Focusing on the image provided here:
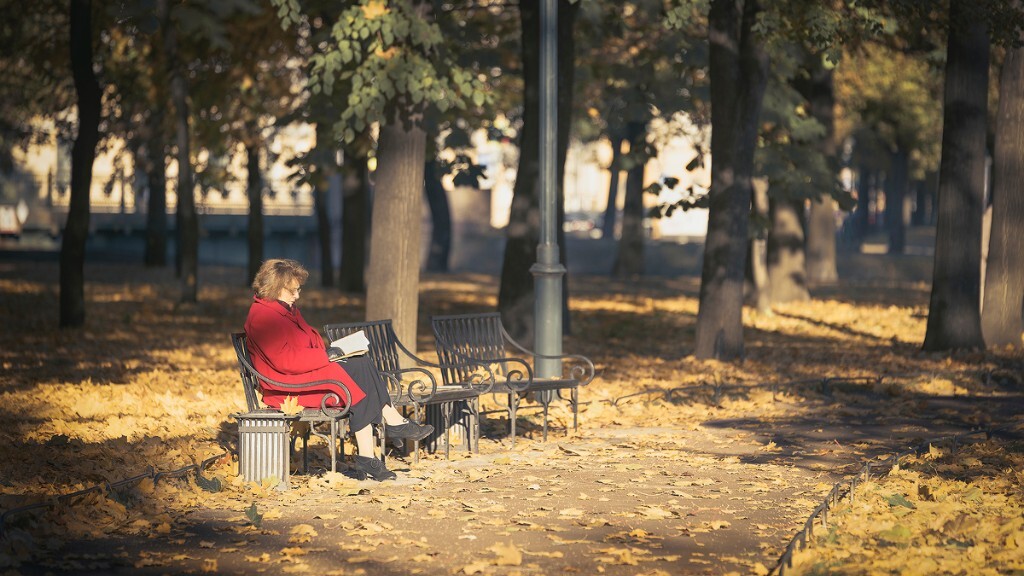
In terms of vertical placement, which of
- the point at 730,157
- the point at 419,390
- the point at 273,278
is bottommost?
the point at 419,390

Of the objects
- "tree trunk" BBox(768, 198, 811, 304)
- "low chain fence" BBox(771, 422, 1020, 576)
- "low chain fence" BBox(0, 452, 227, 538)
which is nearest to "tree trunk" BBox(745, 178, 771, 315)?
"tree trunk" BBox(768, 198, 811, 304)

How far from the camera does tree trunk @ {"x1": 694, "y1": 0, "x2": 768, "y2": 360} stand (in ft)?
55.5

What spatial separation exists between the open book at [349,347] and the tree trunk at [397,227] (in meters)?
4.03

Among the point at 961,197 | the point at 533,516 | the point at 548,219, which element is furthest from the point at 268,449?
the point at 961,197

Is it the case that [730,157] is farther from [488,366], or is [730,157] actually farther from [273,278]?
[273,278]

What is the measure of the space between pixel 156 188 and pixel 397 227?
83.4 ft

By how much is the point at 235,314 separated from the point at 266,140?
660 centimetres

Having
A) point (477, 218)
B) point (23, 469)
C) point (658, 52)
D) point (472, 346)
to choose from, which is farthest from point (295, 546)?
point (477, 218)

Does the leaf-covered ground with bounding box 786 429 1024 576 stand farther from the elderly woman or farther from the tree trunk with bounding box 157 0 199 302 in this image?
the tree trunk with bounding box 157 0 199 302

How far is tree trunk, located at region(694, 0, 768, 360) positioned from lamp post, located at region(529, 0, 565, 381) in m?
4.46

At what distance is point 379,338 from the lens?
1076cm

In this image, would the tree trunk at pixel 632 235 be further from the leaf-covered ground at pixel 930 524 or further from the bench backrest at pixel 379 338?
the leaf-covered ground at pixel 930 524

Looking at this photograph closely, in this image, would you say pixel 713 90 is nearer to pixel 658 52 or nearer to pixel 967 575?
pixel 658 52

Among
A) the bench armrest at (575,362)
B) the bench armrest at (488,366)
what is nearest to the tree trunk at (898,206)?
the bench armrest at (575,362)
